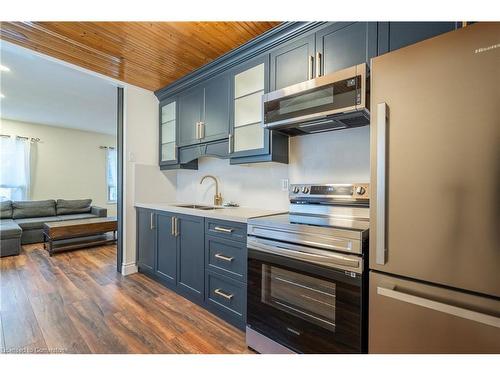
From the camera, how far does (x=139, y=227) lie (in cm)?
316

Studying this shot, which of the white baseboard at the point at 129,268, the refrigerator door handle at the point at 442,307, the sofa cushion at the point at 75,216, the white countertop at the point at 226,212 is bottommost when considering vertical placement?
the white baseboard at the point at 129,268

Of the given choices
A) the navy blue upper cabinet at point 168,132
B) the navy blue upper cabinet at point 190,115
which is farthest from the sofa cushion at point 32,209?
the navy blue upper cabinet at point 190,115

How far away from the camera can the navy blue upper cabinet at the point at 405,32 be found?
4.28ft

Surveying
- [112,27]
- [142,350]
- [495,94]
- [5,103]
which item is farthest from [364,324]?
[5,103]

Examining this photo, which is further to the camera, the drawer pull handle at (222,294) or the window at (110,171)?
the window at (110,171)

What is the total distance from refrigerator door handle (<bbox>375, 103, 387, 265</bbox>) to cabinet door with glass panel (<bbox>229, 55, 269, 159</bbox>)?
103cm

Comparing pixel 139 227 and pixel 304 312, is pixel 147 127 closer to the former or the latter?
pixel 139 227

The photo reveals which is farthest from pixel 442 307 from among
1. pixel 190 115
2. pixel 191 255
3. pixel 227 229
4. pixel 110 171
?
pixel 110 171

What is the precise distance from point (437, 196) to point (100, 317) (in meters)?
2.58

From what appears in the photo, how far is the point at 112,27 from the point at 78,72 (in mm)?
1356

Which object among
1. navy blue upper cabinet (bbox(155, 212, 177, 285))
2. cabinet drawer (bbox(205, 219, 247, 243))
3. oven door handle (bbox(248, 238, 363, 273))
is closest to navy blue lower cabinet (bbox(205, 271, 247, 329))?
cabinet drawer (bbox(205, 219, 247, 243))

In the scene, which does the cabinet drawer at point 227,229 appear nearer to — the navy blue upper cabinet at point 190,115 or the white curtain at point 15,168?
the navy blue upper cabinet at point 190,115

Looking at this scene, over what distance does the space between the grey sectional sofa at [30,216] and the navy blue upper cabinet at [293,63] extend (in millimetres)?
4711
